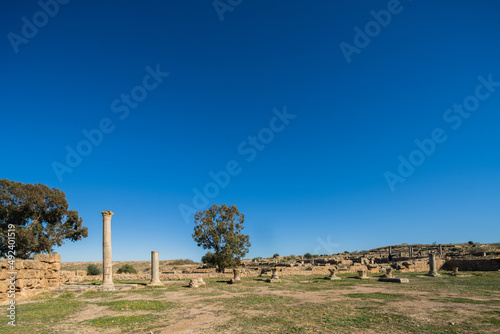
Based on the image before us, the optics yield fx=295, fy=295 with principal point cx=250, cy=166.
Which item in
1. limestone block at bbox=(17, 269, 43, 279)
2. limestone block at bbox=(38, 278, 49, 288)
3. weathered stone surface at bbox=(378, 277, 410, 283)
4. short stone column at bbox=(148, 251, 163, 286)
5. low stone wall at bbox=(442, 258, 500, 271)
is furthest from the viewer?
low stone wall at bbox=(442, 258, 500, 271)

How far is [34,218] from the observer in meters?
26.4

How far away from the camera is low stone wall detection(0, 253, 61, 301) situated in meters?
13.6

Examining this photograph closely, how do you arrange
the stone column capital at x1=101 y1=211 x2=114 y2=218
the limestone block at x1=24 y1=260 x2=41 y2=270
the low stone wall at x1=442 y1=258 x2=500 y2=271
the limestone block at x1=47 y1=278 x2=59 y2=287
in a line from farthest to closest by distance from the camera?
1. the low stone wall at x1=442 y1=258 x2=500 y2=271
2. the stone column capital at x1=101 y1=211 x2=114 y2=218
3. the limestone block at x1=47 y1=278 x2=59 y2=287
4. the limestone block at x1=24 y1=260 x2=41 y2=270

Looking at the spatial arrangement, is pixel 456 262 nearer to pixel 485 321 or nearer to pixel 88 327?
pixel 485 321

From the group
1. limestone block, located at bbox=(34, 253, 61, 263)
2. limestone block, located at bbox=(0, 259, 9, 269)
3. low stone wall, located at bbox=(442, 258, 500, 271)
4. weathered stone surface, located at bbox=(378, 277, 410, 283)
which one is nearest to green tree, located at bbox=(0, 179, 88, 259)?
limestone block, located at bbox=(34, 253, 61, 263)

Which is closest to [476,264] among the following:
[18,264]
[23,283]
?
[23,283]

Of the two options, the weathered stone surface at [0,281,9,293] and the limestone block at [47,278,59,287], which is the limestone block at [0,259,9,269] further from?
the limestone block at [47,278,59,287]

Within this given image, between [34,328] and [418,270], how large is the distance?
34.7 m

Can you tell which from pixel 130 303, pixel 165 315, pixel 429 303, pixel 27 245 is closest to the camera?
pixel 165 315

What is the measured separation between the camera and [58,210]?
2769 cm

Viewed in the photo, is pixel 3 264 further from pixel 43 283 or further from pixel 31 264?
pixel 43 283

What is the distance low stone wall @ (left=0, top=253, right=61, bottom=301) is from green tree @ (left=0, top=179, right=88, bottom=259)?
8.28m

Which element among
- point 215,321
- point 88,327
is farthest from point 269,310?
point 88,327

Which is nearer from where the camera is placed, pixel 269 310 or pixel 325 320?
pixel 325 320
